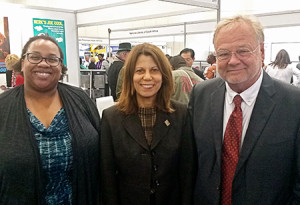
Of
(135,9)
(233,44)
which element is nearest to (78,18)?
(135,9)

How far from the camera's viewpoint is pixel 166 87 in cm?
184

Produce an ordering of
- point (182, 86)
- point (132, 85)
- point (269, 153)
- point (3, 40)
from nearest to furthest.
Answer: point (269, 153)
point (132, 85)
point (182, 86)
point (3, 40)

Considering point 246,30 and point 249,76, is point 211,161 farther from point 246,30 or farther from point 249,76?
point 246,30

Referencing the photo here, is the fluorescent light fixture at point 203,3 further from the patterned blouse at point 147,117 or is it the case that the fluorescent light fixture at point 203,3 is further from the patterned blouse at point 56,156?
the patterned blouse at point 56,156

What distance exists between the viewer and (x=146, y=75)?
5.65 feet

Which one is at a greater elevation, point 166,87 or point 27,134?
point 166,87

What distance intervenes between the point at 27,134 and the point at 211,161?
1.00 meters

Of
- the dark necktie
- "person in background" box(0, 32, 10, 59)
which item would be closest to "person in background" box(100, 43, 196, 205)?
the dark necktie

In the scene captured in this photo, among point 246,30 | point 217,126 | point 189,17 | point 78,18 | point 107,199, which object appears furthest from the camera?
point 189,17

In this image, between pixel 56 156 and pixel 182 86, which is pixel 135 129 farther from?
pixel 182 86

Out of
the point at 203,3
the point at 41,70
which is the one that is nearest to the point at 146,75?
the point at 41,70

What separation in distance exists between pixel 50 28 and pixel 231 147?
422 centimetres

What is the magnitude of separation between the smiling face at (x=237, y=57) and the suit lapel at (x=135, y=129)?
573 mm

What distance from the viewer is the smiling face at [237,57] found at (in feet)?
4.83
